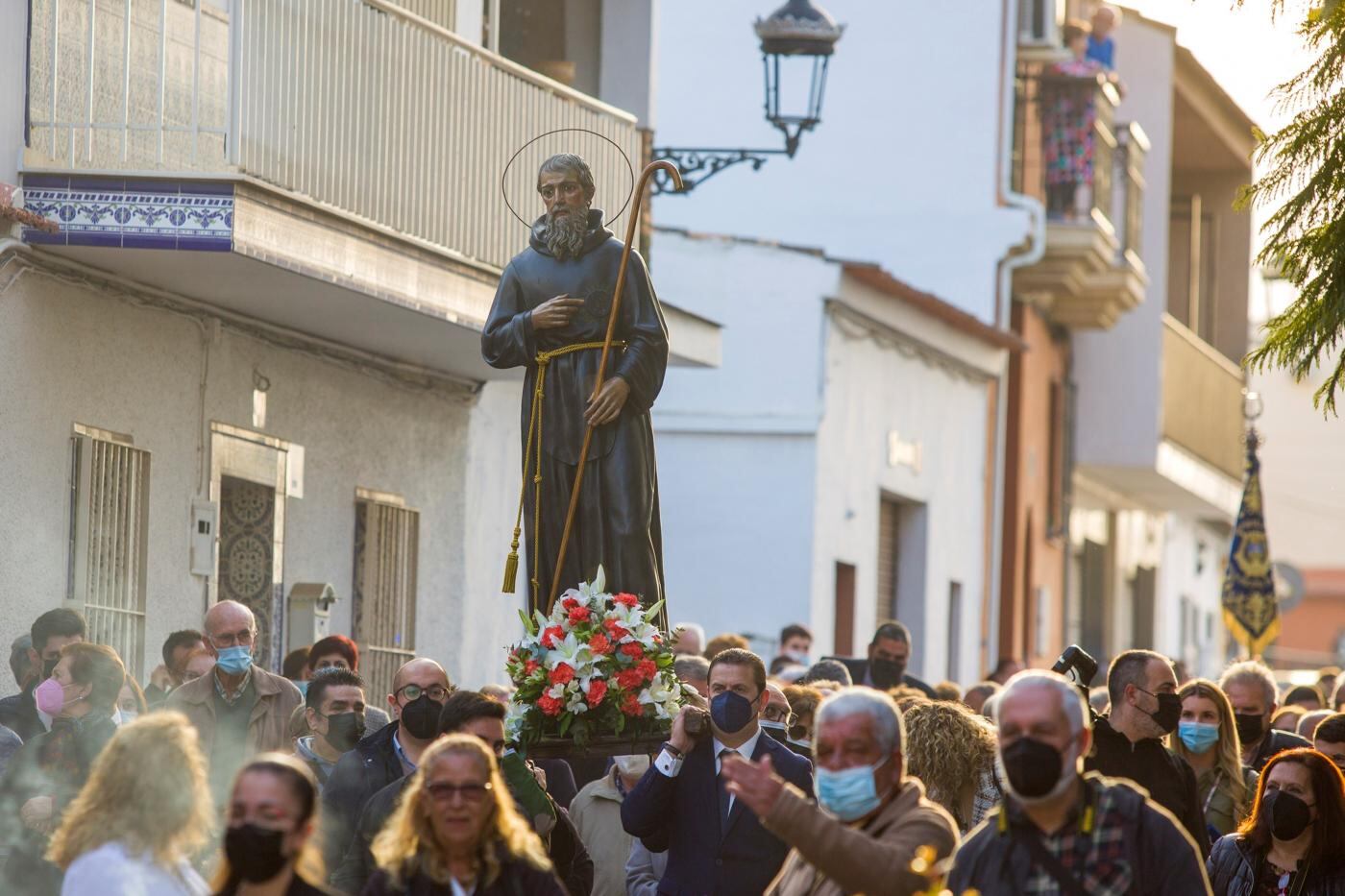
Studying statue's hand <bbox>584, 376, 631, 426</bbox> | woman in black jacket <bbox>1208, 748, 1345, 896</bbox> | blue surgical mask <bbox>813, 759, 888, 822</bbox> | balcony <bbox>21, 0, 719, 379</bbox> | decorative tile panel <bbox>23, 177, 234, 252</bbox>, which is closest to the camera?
blue surgical mask <bbox>813, 759, 888, 822</bbox>

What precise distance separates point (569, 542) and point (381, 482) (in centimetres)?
798

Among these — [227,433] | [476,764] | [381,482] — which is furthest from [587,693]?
[381,482]

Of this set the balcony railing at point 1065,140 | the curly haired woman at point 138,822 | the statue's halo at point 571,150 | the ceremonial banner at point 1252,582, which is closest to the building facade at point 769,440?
the ceremonial banner at point 1252,582

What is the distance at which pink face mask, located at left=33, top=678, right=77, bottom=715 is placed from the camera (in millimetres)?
10406

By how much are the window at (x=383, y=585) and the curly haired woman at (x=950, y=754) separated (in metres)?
9.01

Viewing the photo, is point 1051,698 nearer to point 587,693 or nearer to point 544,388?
point 587,693

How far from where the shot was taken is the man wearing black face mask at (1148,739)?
1059cm

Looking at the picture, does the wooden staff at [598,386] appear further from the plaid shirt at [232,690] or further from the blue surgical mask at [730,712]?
the plaid shirt at [232,690]

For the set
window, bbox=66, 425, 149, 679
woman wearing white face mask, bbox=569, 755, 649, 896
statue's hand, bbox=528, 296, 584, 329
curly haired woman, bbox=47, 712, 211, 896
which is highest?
statue's hand, bbox=528, 296, 584, 329

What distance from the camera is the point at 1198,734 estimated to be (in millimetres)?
11812

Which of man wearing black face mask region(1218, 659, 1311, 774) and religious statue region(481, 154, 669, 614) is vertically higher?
religious statue region(481, 154, 669, 614)

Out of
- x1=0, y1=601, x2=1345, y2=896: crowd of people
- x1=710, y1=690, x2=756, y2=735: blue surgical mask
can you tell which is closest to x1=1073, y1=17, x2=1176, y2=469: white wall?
x1=0, y1=601, x2=1345, y2=896: crowd of people

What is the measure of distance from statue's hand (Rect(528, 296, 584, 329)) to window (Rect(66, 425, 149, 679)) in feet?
15.2

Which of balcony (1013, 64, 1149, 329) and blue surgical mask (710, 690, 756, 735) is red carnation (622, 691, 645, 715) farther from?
balcony (1013, 64, 1149, 329)
